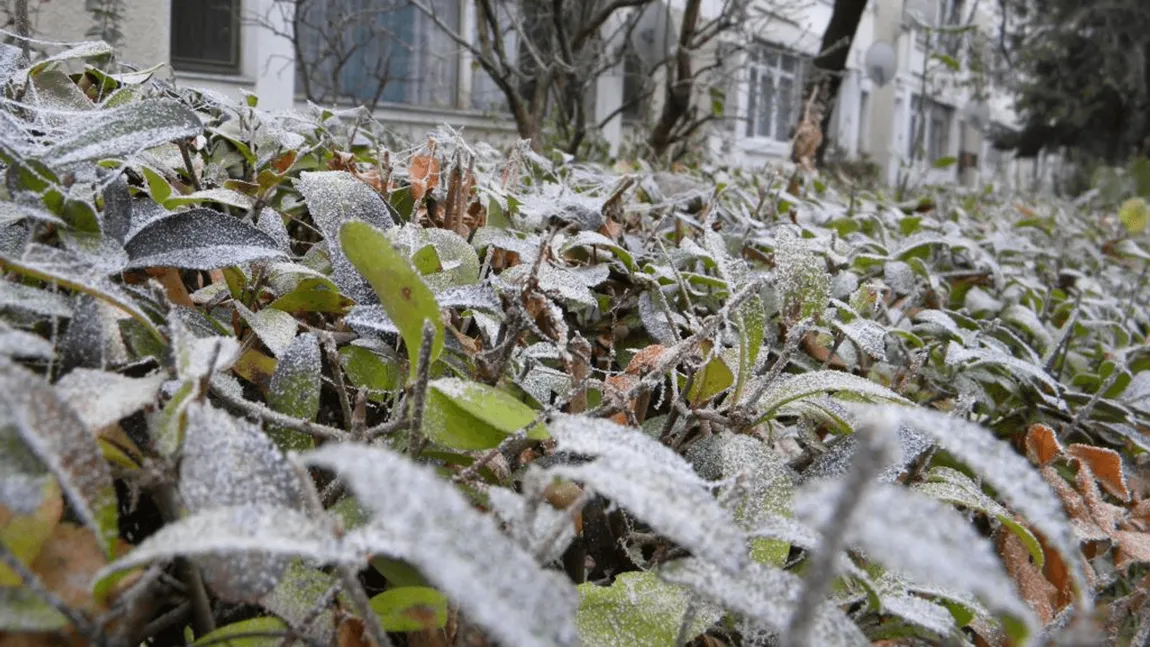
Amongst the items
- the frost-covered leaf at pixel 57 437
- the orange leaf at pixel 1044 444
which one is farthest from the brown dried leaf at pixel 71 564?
the orange leaf at pixel 1044 444

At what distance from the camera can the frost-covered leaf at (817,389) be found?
674 mm

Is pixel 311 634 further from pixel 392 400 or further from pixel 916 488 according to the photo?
pixel 916 488

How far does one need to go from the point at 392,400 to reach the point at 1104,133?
23126 mm

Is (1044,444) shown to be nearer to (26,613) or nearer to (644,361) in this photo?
(644,361)

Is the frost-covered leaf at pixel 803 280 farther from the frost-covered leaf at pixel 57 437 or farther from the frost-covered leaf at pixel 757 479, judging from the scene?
the frost-covered leaf at pixel 57 437

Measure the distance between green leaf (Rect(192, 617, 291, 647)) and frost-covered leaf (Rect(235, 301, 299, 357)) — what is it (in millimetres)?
214

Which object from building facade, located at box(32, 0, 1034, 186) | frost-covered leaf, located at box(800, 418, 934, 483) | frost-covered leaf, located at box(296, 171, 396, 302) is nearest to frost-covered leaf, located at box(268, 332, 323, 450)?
frost-covered leaf, located at box(296, 171, 396, 302)

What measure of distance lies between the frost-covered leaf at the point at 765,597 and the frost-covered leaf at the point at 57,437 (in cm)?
27

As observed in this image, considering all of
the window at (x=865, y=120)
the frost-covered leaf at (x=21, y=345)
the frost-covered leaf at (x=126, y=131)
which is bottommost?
the frost-covered leaf at (x=21, y=345)

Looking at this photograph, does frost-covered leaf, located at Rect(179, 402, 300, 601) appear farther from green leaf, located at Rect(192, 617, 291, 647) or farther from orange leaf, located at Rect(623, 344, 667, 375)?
orange leaf, located at Rect(623, 344, 667, 375)

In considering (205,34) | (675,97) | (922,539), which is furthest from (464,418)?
(205,34)

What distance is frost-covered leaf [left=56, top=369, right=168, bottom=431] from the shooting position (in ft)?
1.40

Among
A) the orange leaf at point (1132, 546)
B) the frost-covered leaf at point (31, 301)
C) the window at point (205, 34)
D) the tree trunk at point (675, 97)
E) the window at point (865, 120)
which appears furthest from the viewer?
the window at point (865, 120)

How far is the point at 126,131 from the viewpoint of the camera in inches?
25.1
